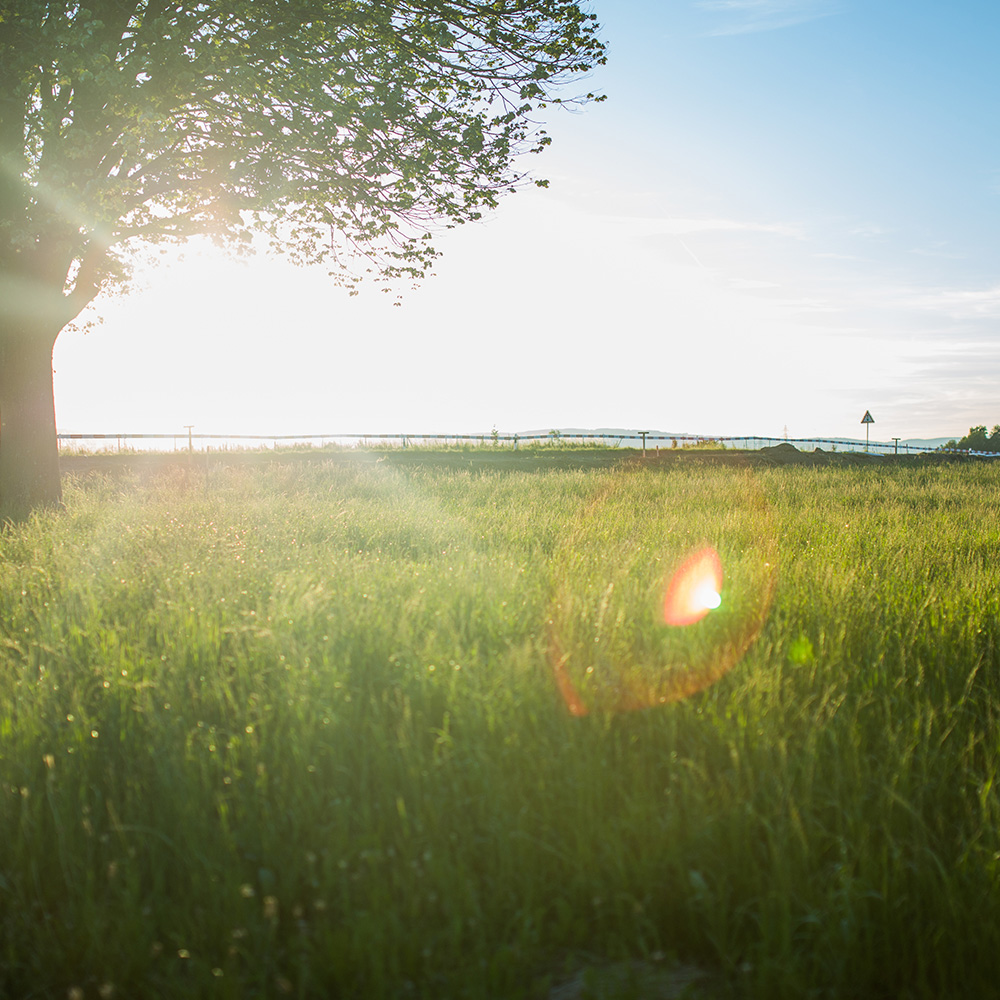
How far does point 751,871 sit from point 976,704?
2.11 metres

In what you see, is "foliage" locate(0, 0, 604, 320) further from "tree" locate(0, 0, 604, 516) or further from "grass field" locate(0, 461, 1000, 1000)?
"grass field" locate(0, 461, 1000, 1000)

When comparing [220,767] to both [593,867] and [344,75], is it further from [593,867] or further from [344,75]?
[344,75]

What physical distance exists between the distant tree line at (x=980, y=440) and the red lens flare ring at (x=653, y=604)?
87.4 meters

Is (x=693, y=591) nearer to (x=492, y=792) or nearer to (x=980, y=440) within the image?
(x=492, y=792)

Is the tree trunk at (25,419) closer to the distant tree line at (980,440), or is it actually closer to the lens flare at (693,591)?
the lens flare at (693,591)

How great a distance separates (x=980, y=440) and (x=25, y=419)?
98.0 meters

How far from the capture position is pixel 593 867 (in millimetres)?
2516

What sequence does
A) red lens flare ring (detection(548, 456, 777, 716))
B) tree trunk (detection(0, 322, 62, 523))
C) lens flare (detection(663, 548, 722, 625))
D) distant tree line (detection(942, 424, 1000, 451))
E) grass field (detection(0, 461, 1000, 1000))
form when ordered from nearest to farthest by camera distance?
grass field (detection(0, 461, 1000, 1000))
red lens flare ring (detection(548, 456, 777, 716))
lens flare (detection(663, 548, 722, 625))
tree trunk (detection(0, 322, 62, 523))
distant tree line (detection(942, 424, 1000, 451))

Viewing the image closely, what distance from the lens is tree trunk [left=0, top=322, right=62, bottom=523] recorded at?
1124 centimetres

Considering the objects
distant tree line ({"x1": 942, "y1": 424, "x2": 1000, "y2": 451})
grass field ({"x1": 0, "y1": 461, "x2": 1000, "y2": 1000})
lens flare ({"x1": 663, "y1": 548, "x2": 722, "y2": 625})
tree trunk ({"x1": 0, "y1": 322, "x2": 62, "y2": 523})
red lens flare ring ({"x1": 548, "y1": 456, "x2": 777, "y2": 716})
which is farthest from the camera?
distant tree line ({"x1": 942, "y1": 424, "x2": 1000, "y2": 451})

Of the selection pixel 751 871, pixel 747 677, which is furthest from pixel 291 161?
pixel 751 871

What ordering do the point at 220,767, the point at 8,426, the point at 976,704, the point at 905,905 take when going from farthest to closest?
the point at 8,426 < the point at 976,704 < the point at 220,767 < the point at 905,905

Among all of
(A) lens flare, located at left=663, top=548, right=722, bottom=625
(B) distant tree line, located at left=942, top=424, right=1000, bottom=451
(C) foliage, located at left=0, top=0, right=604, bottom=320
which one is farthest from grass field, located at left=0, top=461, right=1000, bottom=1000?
(B) distant tree line, located at left=942, top=424, right=1000, bottom=451

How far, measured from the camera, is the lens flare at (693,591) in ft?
15.8
